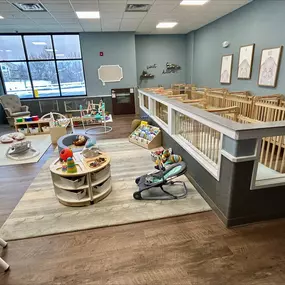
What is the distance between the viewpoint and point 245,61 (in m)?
4.80

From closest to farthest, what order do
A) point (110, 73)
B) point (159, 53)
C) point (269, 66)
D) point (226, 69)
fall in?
point (269, 66) → point (226, 69) → point (110, 73) → point (159, 53)

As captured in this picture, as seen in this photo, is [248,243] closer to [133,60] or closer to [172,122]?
[172,122]

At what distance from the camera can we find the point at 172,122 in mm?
3199

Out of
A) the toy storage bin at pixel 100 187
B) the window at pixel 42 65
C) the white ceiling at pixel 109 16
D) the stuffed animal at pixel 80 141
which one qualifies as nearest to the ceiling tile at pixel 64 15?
the white ceiling at pixel 109 16

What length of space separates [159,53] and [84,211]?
732 cm

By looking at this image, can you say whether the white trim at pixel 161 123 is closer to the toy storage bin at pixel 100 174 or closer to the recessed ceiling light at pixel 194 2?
the toy storage bin at pixel 100 174

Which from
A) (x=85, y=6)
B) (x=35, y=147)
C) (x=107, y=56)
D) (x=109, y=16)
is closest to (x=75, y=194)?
(x=35, y=147)

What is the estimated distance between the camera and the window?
686 cm

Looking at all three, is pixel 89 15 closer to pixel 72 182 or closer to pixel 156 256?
pixel 72 182

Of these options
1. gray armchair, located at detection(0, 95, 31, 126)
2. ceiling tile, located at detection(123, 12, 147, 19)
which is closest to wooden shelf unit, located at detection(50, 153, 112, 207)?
ceiling tile, located at detection(123, 12, 147, 19)

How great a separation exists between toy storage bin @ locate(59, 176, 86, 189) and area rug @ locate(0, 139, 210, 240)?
0.27m

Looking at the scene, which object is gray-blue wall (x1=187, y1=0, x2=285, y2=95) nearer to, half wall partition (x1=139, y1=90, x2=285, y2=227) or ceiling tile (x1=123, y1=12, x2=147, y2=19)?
ceiling tile (x1=123, y1=12, x2=147, y2=19)

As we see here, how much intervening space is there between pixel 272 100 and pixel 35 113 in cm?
720

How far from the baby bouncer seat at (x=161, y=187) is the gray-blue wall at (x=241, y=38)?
303 cm
